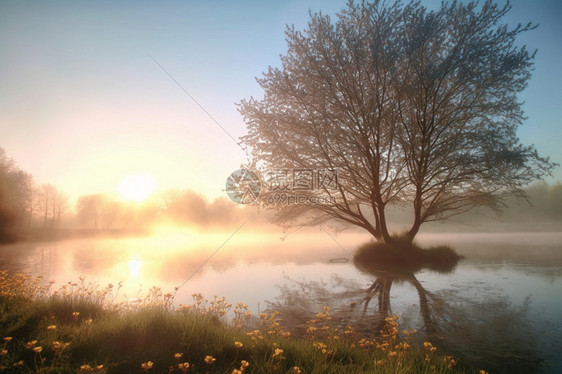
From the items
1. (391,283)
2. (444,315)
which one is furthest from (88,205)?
(444,315)

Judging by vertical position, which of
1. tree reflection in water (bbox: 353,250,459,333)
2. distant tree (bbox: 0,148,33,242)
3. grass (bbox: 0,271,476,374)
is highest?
distant tree (bbox: 0,148,33,242)

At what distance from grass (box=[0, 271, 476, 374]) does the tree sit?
9.52 metres

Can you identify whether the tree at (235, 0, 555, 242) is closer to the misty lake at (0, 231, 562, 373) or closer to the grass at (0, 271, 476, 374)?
the misty lake at (0, 231, 562, 373)

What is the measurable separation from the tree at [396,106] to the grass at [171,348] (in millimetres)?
9525

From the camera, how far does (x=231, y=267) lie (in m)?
12.6

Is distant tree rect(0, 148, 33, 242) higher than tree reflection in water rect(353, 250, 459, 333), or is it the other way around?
distant tree rect(0, 148, 33, 242)

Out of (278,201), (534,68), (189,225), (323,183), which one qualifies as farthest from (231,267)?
(189,225)

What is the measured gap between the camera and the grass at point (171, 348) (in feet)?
10.8

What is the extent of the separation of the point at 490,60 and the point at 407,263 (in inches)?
389

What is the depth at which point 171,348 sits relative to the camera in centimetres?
A: 380

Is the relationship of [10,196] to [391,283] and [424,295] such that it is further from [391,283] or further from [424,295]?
[424,295]

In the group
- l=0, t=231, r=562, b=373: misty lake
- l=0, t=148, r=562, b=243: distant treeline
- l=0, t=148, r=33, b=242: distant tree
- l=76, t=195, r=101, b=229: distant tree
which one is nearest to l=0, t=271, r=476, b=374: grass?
l=0, t=231, r=562, b=373: misty lake

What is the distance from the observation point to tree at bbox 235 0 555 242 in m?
12.4

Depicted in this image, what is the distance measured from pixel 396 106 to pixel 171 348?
13286 millimetres
